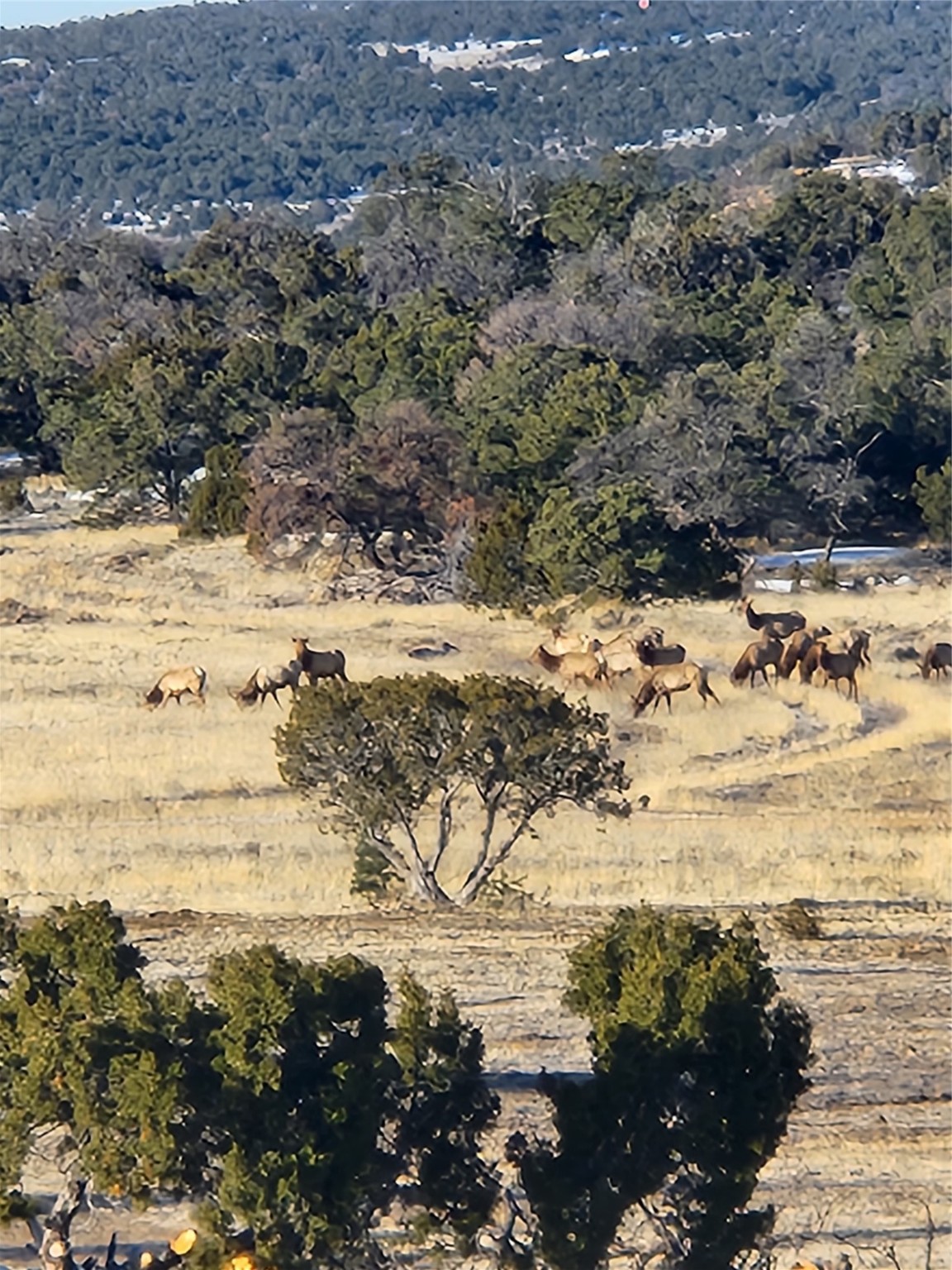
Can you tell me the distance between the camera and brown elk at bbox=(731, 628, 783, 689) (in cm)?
2881

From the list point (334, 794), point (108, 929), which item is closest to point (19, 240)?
point (334, 794)

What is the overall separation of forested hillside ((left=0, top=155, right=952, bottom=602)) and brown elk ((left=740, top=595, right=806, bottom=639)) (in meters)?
2.99

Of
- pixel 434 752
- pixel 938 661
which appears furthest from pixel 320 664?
pixel 434 752

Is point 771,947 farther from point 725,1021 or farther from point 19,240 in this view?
point 19,240

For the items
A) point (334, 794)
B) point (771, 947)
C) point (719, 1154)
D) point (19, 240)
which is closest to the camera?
point (719, 1154)

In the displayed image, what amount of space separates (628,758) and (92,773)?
643 cm

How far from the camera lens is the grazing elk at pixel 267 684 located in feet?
90.6

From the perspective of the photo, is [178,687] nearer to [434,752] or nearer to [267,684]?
[267,684]

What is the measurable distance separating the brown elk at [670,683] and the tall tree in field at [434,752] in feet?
27.0

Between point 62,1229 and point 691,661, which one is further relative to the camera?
point 691,661

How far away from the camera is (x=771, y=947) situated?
17.5 m

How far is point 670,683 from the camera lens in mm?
27625

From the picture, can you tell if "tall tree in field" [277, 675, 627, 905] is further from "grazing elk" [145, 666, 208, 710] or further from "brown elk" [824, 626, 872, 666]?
"brown elk" [824, 626, 872, 666]

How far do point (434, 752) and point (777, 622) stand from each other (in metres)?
13.4
